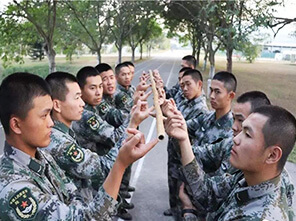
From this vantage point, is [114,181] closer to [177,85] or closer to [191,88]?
[191,88]

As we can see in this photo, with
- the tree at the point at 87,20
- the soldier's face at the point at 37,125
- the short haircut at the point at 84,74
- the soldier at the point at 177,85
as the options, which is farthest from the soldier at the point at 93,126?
the tree at the point at 87,20

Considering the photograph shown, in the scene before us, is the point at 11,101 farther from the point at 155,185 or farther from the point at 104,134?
the point at 155,185

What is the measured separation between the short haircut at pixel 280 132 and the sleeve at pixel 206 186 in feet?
1.62

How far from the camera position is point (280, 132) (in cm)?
157

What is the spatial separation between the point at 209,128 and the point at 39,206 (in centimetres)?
202

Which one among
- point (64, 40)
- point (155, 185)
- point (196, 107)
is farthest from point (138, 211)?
point (64, 40)

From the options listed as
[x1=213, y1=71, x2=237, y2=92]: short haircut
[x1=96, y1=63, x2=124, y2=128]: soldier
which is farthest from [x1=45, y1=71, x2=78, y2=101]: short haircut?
[x1=213, y1=71, x2=237, y2=92]: short haircut

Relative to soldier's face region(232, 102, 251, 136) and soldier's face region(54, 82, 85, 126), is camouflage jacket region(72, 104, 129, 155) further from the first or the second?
soldier's face region(232, 102, 251, 136)

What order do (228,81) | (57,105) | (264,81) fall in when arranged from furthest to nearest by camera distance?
1. (264,81)
2. (228,81)
3. (57,105)

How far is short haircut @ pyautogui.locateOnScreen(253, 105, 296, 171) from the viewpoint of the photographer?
1.56 meters

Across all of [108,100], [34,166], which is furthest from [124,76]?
[34,166]

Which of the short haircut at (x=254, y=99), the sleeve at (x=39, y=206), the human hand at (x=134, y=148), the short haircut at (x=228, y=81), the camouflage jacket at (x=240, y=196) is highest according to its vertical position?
the short haircut at (x=228, y=81)

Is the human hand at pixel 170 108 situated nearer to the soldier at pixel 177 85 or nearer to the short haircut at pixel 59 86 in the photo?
the short haircut at pixel 59 86

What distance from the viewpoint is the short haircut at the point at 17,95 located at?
1.51 m
